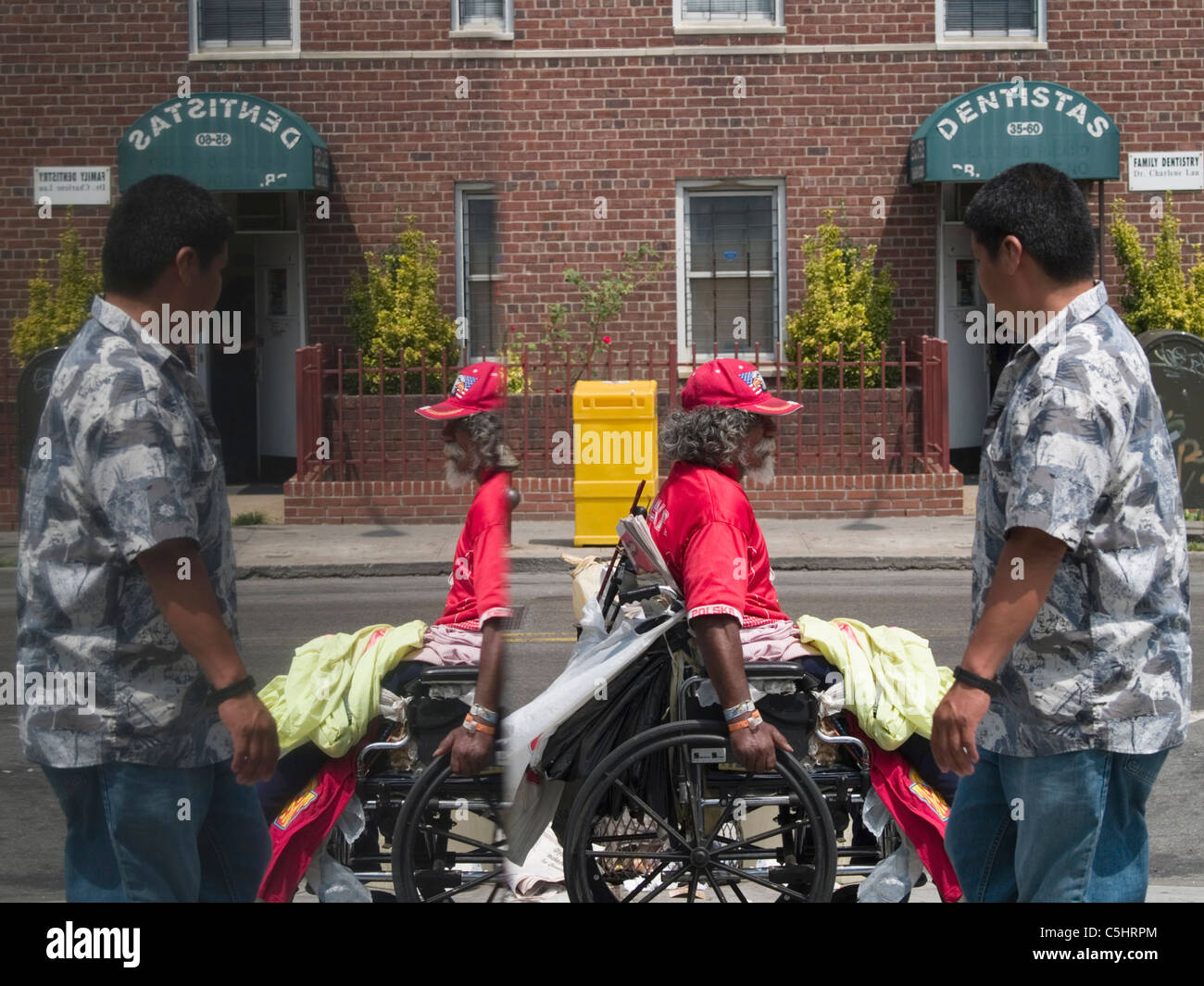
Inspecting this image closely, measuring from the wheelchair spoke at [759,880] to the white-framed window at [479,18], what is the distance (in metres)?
2.38

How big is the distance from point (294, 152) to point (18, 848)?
124 cm

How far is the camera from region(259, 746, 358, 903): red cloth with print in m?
3.95

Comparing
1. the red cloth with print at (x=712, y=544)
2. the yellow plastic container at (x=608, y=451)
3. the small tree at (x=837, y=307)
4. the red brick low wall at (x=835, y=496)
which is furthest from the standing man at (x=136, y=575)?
the small tree at (x=837, y=307)

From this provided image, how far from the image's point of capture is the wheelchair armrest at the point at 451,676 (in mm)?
3682

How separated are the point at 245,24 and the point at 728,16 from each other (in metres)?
13.2

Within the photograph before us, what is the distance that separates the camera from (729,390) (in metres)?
4.36

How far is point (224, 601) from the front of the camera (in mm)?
2312

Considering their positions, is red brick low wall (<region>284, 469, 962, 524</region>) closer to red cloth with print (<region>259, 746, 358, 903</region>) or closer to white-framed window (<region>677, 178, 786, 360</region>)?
white-framed window (<region>677, 178, 786, 360</region>)

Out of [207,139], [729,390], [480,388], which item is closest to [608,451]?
[729,390]

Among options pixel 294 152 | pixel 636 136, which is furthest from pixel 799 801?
pixel 636 136

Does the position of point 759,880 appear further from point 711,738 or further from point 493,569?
point 493,569

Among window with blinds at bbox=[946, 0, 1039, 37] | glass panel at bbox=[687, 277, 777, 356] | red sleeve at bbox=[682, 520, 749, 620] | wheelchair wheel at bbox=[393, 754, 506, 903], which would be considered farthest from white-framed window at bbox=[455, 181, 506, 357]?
window with blinds at bbox=[946, 0, 1039, 37]

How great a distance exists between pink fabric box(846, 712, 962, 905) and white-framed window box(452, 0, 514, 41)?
241 centimetres

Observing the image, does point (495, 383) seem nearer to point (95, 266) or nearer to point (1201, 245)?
point (95, 266)
